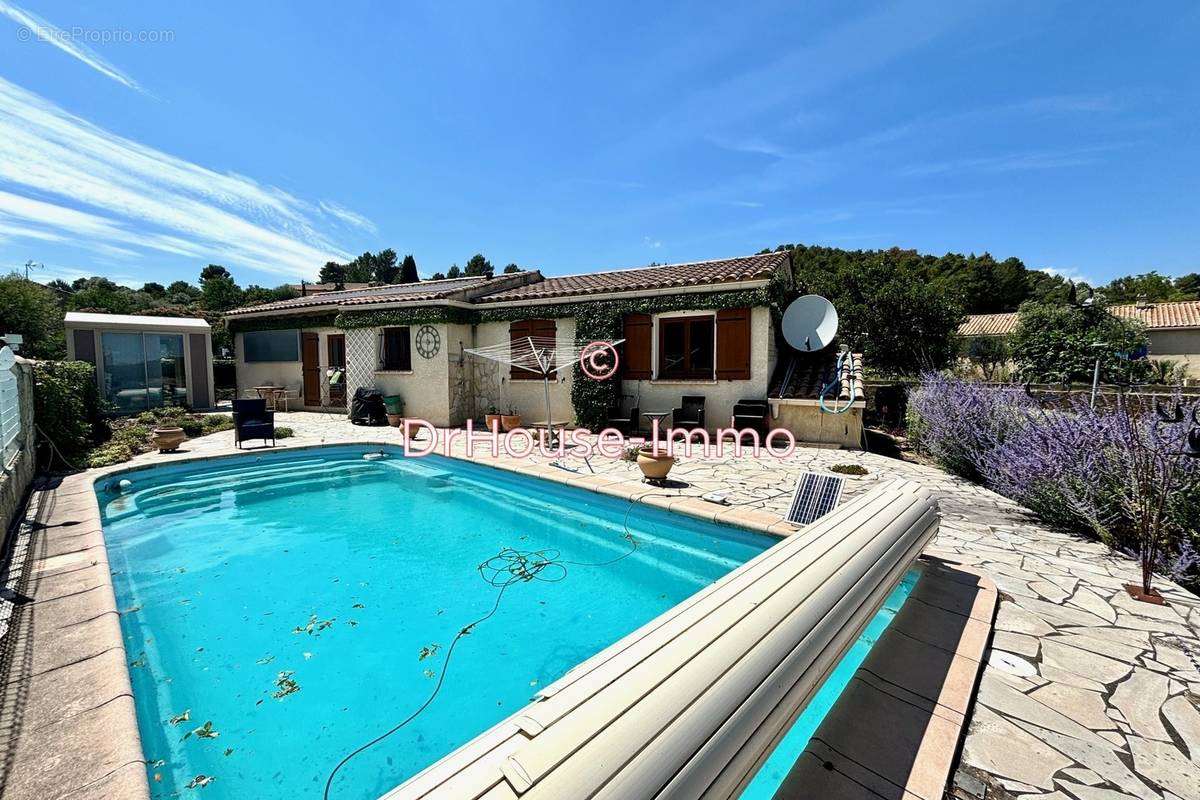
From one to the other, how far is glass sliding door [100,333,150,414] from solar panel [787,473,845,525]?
1912cm

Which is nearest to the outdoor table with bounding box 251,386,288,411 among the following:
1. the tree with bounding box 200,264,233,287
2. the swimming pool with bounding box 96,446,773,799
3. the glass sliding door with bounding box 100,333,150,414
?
the glass sliding door with bounding box 100,333,150,414

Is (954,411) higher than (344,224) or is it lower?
lower

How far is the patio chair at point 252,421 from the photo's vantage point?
10359 mm

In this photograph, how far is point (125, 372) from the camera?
1467 cm

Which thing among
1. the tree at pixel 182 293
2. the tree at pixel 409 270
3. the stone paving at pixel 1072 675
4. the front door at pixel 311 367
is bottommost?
the stone paving at pixel 1072 675

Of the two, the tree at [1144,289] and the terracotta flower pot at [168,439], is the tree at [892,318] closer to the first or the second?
the terracotta flower pot at [168,439]

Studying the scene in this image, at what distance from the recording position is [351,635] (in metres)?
4.23

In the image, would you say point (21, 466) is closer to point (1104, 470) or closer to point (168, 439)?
point (168, 439)

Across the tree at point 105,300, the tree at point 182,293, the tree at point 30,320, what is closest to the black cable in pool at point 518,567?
the tree at point 30,320

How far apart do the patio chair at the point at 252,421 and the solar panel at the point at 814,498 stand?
11.1 meters

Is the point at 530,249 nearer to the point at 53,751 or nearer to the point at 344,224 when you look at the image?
the point at 344,224

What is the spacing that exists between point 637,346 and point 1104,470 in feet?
30.0

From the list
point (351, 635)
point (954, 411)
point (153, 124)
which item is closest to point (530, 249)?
point (153, 124)

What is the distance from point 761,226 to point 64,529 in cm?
1866
